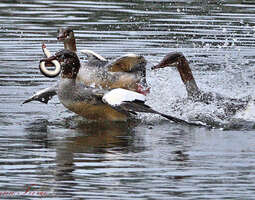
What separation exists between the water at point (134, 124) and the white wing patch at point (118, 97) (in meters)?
0.36

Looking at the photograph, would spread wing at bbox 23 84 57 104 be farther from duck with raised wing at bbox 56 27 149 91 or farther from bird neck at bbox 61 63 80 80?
duck with raised wing at bbox 56 27 149 91

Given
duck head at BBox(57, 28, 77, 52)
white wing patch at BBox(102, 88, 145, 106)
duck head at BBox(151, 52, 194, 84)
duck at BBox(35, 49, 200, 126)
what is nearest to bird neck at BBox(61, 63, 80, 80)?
duck at BBox(35, 49, 200, 126)

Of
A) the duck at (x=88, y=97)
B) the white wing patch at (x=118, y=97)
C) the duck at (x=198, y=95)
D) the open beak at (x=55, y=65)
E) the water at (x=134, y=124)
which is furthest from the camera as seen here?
the duck at (x=198, y=95)

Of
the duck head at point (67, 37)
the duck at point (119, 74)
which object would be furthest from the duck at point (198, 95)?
the duck head at point (67, 37)

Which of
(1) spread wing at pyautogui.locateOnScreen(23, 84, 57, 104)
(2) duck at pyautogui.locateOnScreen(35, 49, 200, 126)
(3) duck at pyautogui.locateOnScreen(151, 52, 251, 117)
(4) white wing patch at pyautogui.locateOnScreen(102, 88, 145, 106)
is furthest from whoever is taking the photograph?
(1) spread wing at pyautogui.locateOnScreen(23, 84, 57, 104)

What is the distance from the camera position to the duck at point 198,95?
12320 mm

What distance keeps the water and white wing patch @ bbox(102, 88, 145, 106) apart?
364 mm

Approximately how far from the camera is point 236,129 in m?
11.5

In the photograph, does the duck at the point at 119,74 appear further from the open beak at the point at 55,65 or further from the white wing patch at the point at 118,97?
the white wing patch at the point at 118,97

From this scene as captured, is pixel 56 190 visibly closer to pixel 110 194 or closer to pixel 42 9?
pixel 110 194

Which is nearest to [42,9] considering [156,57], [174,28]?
[174,28]

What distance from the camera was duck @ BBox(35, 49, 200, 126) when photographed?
38.9ft

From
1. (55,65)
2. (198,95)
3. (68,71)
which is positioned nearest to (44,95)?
(68,71)

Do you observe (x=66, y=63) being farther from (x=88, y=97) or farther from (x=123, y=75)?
(x=123, y=75)
